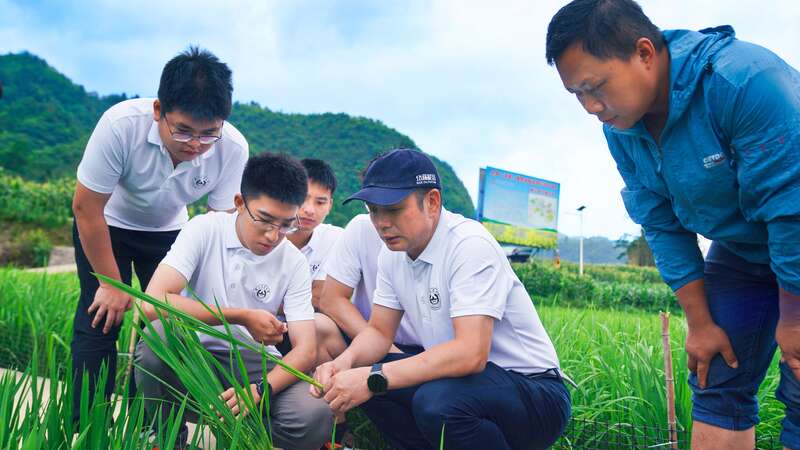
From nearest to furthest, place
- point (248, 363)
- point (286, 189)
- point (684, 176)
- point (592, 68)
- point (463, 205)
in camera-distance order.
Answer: point (592, 68) → point (684, 176) → point (286, 189) → point (248, 363) → point (463, 205)

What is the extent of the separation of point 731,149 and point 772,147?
0.47ft

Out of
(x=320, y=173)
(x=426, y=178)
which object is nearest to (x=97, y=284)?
(x=320, y=173)

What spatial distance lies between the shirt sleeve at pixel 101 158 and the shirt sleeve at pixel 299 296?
80cm

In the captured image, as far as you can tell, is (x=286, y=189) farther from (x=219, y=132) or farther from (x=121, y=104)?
(x=121, y=104)

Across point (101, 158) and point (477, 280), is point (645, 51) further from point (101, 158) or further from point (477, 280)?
point (101, 158)

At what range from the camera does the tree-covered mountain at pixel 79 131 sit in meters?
28.8

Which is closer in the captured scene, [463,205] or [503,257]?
[503,257]

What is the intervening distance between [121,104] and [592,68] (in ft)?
6.09

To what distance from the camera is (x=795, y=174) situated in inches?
57.4

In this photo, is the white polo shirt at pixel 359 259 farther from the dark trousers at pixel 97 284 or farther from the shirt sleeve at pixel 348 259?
the dark trousers at pixel 97 284

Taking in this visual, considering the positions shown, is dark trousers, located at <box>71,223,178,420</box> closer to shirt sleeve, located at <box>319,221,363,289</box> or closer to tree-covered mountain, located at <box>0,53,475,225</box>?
shirt sleeve, located at <box>319,221,363,289</box>

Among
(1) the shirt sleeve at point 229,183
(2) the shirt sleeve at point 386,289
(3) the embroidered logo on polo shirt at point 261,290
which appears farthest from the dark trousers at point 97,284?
(2) the shirt sleeve at point 386,289

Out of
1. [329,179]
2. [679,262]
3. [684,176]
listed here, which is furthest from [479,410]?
[329,179]

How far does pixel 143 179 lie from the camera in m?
2.61
